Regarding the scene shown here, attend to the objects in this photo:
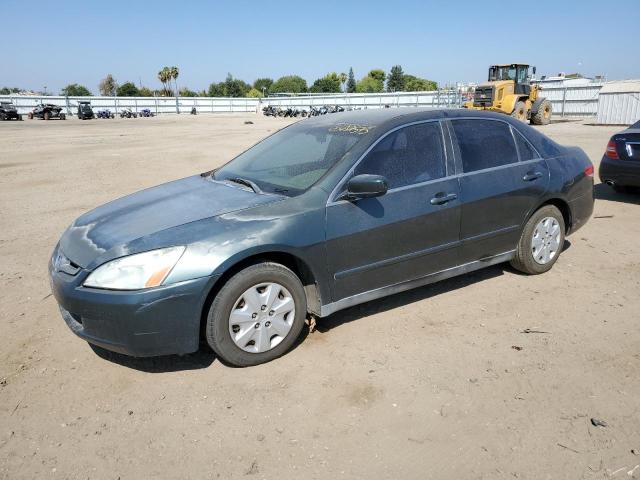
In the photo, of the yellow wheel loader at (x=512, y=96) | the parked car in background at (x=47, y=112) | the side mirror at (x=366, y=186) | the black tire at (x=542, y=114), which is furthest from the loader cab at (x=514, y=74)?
the parked car in background at (x=47, y=112)

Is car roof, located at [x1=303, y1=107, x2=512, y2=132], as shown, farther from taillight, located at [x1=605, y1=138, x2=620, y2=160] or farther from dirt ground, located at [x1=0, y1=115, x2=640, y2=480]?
taillight, located at [x1=605, y1=138, x2=620, y2=160]

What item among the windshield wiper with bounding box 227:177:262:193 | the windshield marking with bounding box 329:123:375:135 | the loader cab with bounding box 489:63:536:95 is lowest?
the windshield wiper with bounding box 227:177:262:193

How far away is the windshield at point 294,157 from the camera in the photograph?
3781mm

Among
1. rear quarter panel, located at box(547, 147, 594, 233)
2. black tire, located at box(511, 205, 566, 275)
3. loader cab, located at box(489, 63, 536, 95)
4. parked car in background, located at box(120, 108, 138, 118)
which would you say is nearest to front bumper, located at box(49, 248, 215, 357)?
black tire, located at box(511, 205, 566, 275)

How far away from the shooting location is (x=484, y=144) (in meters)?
4.39

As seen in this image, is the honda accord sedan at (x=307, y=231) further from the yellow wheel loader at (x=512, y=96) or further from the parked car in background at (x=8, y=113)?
the parked car in background at (x=8, y=113)

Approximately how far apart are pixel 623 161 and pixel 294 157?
579 cm

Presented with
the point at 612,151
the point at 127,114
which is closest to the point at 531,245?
the point at 612,151

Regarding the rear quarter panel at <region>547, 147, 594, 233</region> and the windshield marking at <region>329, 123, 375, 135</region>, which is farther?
the rear quarter panel at <region>547, 147, 594, 233</region>

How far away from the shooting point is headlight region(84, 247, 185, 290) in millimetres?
3004

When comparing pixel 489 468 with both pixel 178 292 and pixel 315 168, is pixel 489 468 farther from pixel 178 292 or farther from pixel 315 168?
pixel 315 168

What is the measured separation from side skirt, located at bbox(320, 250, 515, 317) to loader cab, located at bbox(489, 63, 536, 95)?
21.3 metres

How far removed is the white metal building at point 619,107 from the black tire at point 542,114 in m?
2.95

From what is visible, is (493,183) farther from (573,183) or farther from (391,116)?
(573,183)
